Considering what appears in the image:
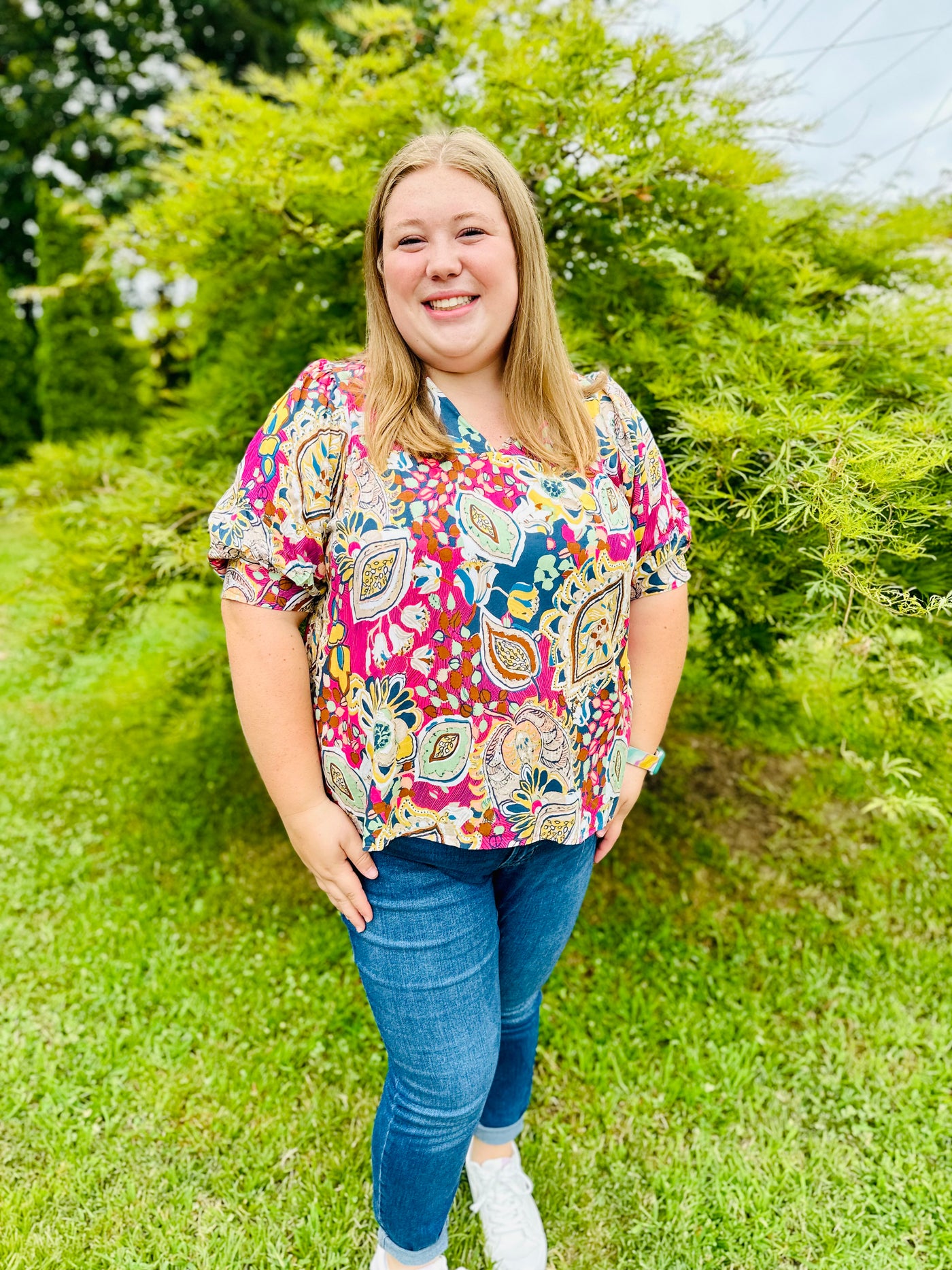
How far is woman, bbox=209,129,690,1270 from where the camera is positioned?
124cm

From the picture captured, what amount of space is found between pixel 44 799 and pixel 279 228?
2499 millimetres

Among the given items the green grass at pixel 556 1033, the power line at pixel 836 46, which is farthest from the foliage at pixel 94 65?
the power line at pixel 836 46

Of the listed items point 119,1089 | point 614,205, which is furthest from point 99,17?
point 119,1089

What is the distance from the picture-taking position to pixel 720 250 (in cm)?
226

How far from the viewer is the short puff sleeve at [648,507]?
4.75 feet

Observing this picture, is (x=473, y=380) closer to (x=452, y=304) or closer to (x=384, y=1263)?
(x=452, y=304)

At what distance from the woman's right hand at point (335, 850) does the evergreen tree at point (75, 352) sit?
29.2ft

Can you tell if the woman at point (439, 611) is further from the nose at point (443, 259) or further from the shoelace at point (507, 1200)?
the shoelace at point (507, 1200)

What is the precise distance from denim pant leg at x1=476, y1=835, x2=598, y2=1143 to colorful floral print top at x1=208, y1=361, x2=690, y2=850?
0.11 meters

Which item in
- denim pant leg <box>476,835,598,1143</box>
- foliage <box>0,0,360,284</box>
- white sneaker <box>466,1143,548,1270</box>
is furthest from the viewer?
foliage <box>0,0,360,284</box>

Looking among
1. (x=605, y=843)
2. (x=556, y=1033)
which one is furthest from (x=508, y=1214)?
(x=605, y=843)

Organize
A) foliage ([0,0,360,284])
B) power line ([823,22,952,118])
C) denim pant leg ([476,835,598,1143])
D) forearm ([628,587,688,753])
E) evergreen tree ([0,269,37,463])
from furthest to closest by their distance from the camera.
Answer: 1. foliage ([0,0,360,284])
2. evergreen tree ([0,269,37,463])
3. power line ([823,22,952,118])
4. forearm ([628,587,688,753])
5. denim pant leg ([476,835,598,1143])

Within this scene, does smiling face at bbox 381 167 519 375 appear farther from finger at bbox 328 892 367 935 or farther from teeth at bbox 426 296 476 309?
finger at bbox 328 892 367 935

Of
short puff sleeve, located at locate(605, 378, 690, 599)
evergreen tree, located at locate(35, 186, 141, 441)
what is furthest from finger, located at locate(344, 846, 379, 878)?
evergreen tree, located at locate(35, 186, 141, 441)
